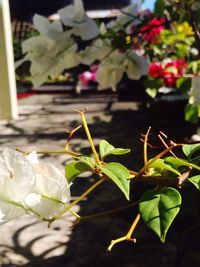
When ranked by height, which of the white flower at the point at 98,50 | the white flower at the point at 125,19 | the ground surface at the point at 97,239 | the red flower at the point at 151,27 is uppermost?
the white flower at the point at 125,19

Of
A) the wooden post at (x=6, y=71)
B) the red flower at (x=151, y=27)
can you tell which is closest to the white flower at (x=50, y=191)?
the red flower at (x=151, y=27)

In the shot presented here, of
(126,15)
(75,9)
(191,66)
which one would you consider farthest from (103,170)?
(191,66)

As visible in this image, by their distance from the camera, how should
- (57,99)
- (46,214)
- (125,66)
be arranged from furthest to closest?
(57,99) < (125,66) < (46,214)

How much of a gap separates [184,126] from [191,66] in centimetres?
264

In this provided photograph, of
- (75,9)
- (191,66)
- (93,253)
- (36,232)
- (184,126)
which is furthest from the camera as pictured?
(184,126)

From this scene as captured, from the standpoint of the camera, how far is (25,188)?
0.38 m

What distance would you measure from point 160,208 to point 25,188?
0.13 meters

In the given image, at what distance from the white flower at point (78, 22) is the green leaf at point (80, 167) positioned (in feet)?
1.42

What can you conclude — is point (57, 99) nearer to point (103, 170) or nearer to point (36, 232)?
point (36, 232)

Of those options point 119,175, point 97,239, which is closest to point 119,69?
point 119,175

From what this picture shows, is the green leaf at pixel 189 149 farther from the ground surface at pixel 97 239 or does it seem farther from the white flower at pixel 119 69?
the ground surface at pixel 97 239

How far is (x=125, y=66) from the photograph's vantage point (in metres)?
0.92

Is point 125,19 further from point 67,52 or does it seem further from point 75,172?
point 75,172

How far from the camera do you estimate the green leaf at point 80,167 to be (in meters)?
0.43
